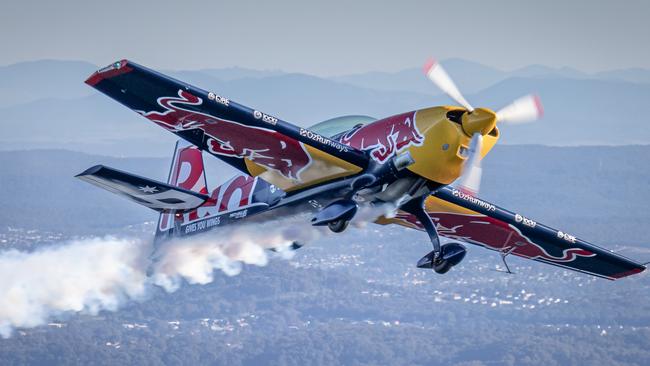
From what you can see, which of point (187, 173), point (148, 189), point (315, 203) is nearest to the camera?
point (315, 203)

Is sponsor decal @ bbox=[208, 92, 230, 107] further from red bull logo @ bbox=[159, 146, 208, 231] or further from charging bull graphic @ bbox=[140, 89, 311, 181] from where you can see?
red bull logo @ bbox=[159, 146, 208, 231]

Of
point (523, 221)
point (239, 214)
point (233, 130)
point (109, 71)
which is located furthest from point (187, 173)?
point (109, 71)

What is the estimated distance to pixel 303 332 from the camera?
67000mm

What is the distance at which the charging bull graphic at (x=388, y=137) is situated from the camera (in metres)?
18.5

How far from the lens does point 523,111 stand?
19375 mm

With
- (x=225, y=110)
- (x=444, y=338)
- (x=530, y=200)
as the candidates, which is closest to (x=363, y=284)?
(x=444, y=338)

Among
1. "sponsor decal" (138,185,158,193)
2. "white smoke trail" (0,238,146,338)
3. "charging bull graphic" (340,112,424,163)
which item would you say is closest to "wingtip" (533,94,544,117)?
"charging bull graphic" (340,112,424,163)

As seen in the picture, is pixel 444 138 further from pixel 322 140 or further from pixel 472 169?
pixel 322 140

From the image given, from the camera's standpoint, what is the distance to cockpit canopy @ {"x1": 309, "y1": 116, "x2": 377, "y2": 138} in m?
20.3

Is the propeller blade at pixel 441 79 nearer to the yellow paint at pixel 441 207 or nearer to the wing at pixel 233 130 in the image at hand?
the wing at pixel 233 130

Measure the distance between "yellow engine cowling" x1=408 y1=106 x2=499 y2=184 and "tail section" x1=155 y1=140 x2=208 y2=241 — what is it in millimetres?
7800

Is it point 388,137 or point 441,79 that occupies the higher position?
point 441,79

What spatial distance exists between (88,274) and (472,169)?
11.9m

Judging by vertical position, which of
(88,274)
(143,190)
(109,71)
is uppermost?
(109,71)
